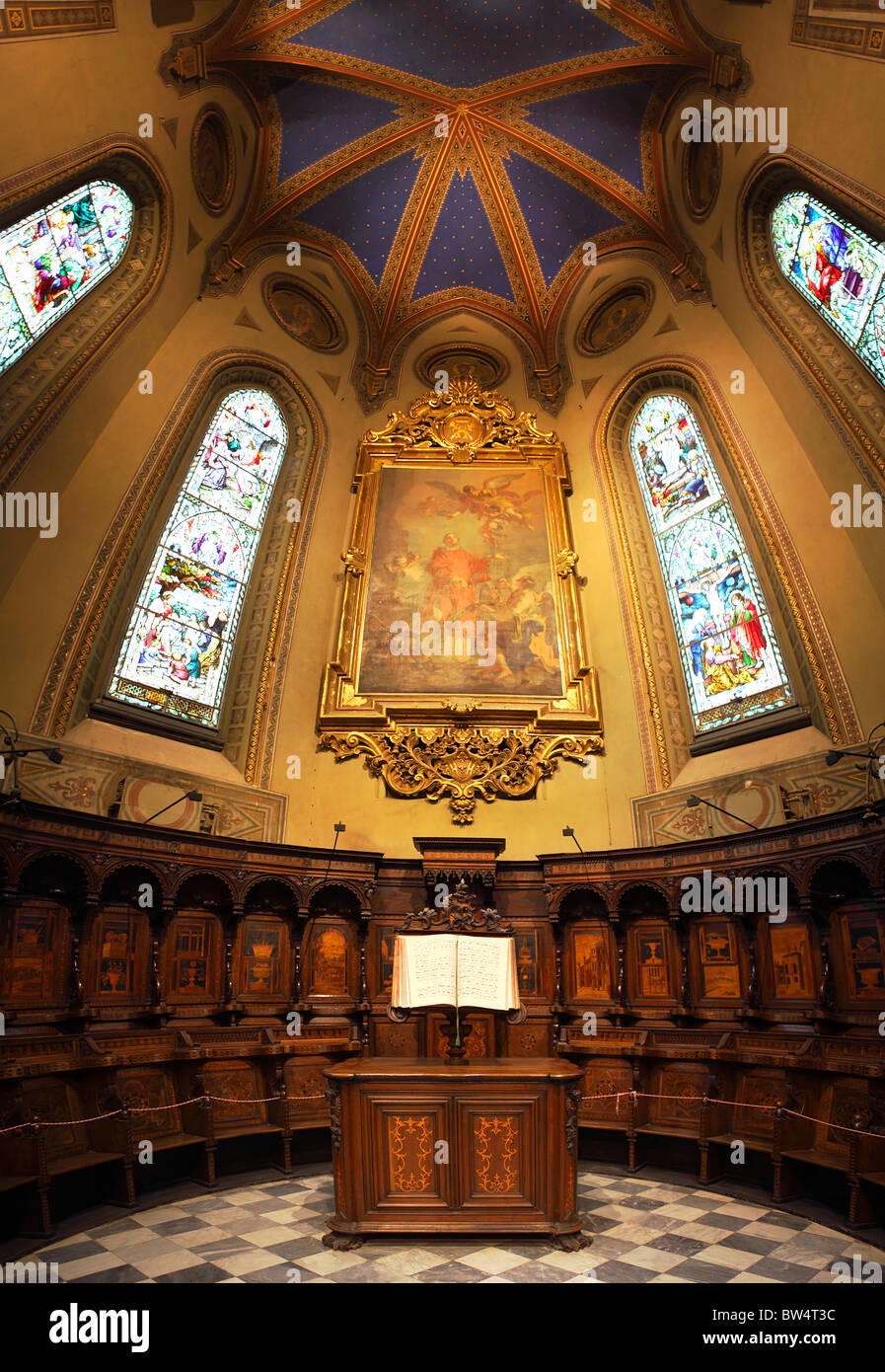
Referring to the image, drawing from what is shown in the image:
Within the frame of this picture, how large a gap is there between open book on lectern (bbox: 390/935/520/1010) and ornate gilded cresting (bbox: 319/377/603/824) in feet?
16.2

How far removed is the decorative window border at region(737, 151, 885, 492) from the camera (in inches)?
372

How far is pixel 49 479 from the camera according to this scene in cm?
1016

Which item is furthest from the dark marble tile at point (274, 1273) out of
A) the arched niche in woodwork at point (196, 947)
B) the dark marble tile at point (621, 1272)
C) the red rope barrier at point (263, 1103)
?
the arched niche in woodwork at point (196, 947)

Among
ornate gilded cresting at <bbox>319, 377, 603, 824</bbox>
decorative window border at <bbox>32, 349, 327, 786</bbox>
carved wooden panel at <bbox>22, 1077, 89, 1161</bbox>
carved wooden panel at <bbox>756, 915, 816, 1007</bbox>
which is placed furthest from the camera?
ornate gilded cresting at <bbox>319, 377, 603, 824</bbox>

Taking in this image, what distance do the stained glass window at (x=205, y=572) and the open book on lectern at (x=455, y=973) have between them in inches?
230

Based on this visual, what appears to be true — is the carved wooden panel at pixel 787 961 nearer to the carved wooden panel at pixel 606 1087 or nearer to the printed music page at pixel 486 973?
the carved wooden panel at pixel 606 1087

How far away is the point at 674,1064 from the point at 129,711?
8.12 meters

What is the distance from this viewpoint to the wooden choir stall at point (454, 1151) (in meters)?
6.50

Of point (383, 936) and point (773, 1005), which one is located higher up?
point (383, 936)

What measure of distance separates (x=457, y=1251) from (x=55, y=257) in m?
11.6

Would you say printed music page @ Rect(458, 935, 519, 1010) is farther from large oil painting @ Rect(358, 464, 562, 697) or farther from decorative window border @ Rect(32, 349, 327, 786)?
large oil painting @ Rect(358, 464, 562, 697)

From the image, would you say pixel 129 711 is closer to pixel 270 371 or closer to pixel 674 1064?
pixel 270 371

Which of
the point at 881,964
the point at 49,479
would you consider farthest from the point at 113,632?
the point at 881,964

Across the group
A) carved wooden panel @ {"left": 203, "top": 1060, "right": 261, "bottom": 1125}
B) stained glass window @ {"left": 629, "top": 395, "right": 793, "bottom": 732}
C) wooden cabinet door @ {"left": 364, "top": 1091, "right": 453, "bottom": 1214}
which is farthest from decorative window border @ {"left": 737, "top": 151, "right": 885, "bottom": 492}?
carved wooden panel @ {"left": 203, "top": 1060, "right": 261, "bottom": 1125}
